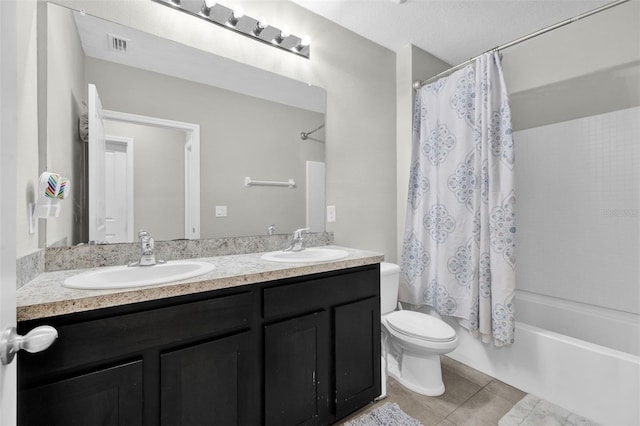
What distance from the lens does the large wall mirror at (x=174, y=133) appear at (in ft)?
4.19

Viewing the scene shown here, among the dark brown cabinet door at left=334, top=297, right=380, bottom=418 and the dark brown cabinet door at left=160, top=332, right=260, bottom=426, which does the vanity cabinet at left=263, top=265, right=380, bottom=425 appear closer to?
the dark brown cabinet door at left=334, top=297, right=380, bottom=418

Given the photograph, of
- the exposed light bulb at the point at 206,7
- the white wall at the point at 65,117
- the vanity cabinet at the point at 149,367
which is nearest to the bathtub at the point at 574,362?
the vanity cabinet at the point at 149,367

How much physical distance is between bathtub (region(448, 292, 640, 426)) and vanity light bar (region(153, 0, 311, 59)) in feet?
7.63

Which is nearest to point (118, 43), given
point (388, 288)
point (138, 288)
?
point (138, 288)

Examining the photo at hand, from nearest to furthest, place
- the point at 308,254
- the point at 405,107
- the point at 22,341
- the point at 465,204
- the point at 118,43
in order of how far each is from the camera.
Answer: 1. the point at 22,341
2. the point at 118,43
3. the point at 308,254
4. the point at 465,204
5. the point at 405,107

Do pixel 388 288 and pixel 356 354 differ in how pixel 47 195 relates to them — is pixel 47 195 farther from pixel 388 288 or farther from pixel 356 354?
pixel 388 288

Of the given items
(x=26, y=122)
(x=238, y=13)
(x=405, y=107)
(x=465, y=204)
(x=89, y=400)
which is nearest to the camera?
(x=89, y=400)

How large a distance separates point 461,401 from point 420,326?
0.47m

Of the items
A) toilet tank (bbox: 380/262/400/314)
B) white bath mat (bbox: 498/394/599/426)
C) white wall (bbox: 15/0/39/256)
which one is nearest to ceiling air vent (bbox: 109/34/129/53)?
white wall (bbox: 15/0/39/256)

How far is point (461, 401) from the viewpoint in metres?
1.72

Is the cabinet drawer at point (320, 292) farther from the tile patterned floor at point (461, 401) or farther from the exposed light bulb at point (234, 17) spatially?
the exposed light bulb at point (234, 17)

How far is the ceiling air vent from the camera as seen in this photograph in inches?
54.4

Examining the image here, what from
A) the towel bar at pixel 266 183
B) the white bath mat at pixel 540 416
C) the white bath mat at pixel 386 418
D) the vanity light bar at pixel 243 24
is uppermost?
the vanity light bar at pixel 243 24

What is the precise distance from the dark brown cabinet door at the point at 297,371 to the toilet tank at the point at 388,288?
0.70m
